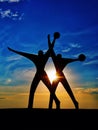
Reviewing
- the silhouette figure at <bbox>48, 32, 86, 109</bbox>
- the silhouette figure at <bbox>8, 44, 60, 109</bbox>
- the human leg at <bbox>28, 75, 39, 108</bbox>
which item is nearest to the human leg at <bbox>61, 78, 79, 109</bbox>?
the silhouette figure at <bbox>48, 32, 86, 109</bbox>

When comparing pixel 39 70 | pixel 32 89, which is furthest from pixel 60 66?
pixel 32 89

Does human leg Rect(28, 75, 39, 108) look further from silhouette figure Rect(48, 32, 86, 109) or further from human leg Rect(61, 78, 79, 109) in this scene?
human leg Rect(61, 78, 79, 109)

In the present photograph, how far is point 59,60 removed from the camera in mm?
15188

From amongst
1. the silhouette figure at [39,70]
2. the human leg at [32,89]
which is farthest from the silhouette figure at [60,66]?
the human leg at [32,89]

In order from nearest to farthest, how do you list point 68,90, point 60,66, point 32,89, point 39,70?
point 32,89 → point 39,70 → point 60,66 → point 68,90

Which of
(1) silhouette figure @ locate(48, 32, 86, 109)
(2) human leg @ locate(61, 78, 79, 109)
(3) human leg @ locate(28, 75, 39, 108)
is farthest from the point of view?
(2) human leg @ locate(61, 78, 79, 109)

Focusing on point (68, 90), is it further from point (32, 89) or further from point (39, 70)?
point (32, 89)

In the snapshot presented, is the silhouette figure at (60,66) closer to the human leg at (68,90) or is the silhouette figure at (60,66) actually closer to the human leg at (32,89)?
the human leg at (68,90)

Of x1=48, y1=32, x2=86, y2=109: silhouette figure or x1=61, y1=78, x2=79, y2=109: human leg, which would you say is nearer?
x1=48, y1=32, x2=86, y2=109: silhouette figure

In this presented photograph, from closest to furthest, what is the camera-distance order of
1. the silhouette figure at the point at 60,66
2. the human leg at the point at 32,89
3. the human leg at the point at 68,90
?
1. the human leg at the point at 32,89
2. the silhouette figure at the point at 60,66
3. the human leg at the point at 68,90

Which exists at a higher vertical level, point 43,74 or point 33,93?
point 43,74
